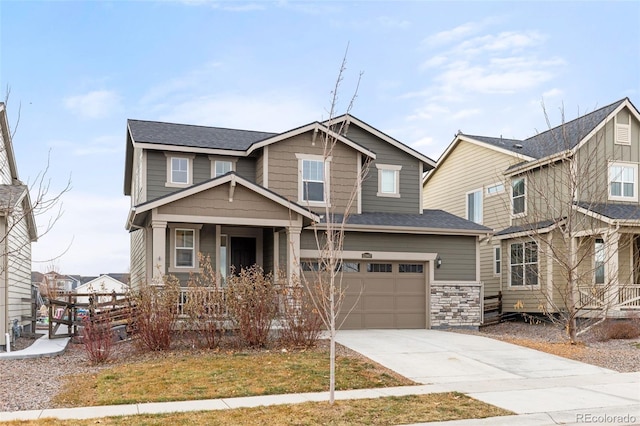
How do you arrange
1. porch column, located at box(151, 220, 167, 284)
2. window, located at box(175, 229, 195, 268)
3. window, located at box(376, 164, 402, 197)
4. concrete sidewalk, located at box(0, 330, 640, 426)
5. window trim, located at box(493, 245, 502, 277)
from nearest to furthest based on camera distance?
concrete sidewalk, located at box(0, 330, 640, 426) → porch column, located at box(151, 220, 167, 284) → window, located at box(175, 229, 195, 268) → window, located at box(376, 164, 402, 197) → window trim, located at box(493, 245, 502, 277)

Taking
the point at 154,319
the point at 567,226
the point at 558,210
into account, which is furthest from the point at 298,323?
the point at 558,210

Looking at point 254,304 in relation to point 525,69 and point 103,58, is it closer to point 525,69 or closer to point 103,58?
point 103,58

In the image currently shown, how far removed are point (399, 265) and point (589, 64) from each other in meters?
8.22

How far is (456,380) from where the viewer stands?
38.2ft

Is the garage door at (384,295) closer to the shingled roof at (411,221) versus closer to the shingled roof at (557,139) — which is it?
the shingled roof at (411,221)

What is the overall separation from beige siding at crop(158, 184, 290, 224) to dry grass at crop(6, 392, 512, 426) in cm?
797

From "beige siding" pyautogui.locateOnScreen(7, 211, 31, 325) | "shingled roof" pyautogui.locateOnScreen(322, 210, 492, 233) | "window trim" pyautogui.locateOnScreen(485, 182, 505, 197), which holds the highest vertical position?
"window trim" pyautogui.locateOnScreen(485, 182, 505, 197)

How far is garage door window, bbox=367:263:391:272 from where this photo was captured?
65.7 ft

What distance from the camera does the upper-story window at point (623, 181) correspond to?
74.9 ft

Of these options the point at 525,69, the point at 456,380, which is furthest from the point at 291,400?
the point at 525,69

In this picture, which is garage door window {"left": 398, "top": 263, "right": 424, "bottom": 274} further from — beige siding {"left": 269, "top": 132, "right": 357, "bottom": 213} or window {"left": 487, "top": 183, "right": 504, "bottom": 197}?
window {"left": 487, "top": 183, "right": 504, "bottom": 197}

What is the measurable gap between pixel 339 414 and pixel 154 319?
6.42 metres

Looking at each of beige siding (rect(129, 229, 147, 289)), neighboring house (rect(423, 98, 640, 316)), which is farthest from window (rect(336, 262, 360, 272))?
beige siding (rect(129, 229, 147, 289))

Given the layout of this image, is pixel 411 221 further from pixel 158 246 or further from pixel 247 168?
pixel 158 246
